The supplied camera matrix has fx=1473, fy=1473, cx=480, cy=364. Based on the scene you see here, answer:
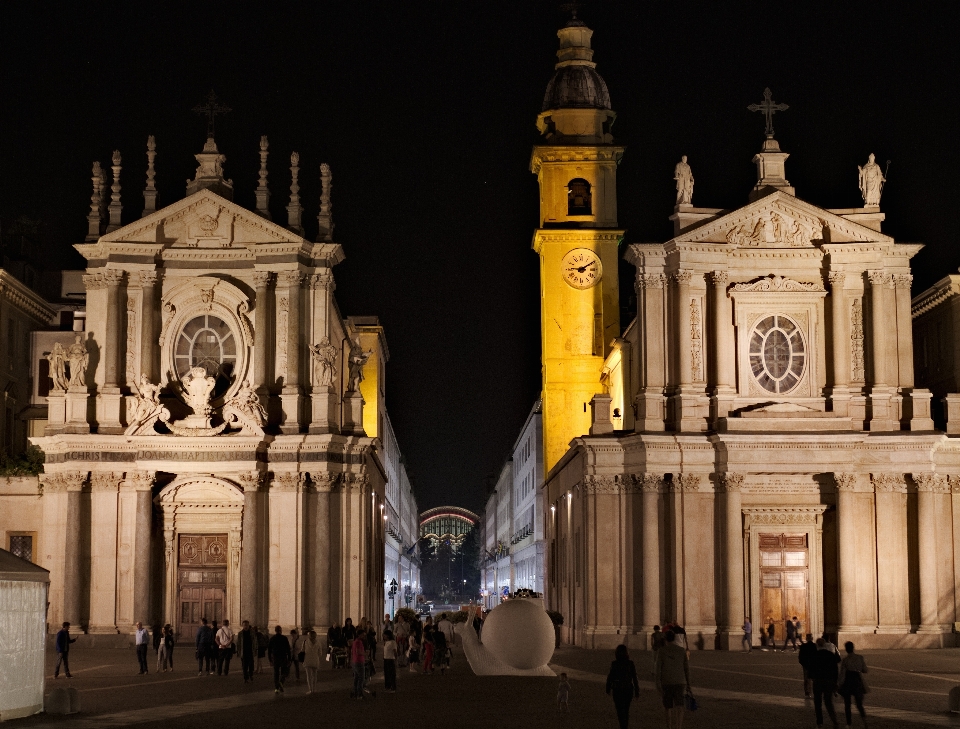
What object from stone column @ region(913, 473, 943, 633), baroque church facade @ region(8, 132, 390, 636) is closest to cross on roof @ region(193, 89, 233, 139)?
baroque church facade @ region(8, 132, 390, 636)

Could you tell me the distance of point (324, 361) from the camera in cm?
5238

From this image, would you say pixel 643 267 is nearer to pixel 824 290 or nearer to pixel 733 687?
pixel 824 290

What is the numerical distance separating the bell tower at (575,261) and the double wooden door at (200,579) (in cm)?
2207

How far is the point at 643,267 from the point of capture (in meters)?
54.2

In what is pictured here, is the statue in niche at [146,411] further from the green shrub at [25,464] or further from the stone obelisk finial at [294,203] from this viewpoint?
the stone obelisk finial at [294,203]

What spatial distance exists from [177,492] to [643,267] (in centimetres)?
1891

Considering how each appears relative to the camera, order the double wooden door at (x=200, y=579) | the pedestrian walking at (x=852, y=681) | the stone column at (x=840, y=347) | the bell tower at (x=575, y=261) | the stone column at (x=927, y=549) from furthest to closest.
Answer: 1. the bell tower at (x=575, y=261)
2. the double wooden door at (x=200, y=579)
3. the stone column at (x=840, y=347)
4. the stone column at (x=927, y=549)
5. the pedestrian walking at (x=852, y=681)

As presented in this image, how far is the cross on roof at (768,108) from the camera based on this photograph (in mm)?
56625

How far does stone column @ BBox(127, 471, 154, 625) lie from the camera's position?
166ft

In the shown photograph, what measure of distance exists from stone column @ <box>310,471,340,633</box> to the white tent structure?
2350 centimetres

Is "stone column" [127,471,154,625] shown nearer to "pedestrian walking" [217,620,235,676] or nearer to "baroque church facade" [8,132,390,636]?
"baroque church facade" [8,132,390,636]

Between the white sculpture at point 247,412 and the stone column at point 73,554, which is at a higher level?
the white sculpture at point 247,412

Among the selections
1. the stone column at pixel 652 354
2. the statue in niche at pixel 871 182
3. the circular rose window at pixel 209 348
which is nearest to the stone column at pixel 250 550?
the circular rose window at pixel 209 348

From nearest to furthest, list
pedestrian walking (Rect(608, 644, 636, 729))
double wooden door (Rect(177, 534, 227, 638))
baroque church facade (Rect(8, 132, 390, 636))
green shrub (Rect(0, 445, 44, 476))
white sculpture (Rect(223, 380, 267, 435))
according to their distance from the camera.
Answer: pedestrian walking (Rect(608, 644, 636, 729)) < baroque church facade (Rect(8, 132, 390, 636)) < white sculpture (Rect(223, 380, 267, 435)) < green shrub (Rect(0, 445, 44, 476)) < double wooden door (Rect(177, 534, 227, 638))
